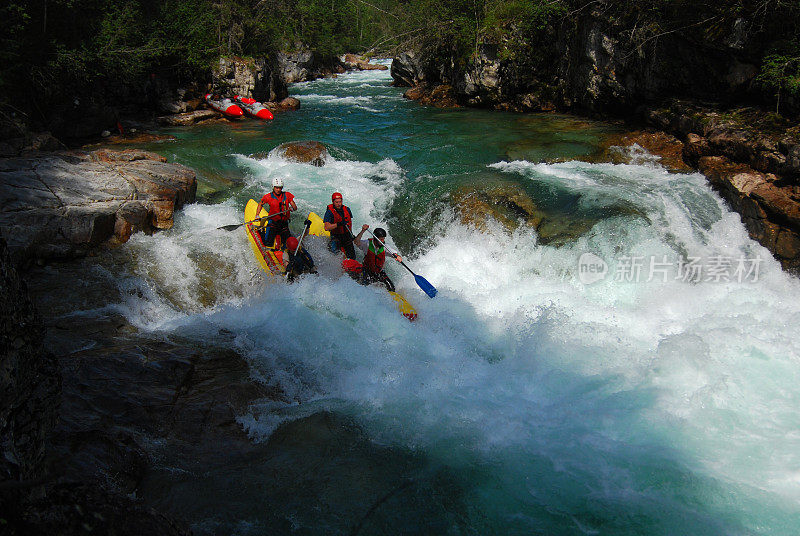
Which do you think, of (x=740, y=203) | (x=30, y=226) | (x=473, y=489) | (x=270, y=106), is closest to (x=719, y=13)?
(x=740, y=203)

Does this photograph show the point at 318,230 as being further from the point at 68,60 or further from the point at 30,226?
the point at 68,60

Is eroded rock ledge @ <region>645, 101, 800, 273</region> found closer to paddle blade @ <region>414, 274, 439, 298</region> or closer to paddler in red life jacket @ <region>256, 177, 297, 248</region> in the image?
paddle blade @ <region>414, 274, 439, 298</region>

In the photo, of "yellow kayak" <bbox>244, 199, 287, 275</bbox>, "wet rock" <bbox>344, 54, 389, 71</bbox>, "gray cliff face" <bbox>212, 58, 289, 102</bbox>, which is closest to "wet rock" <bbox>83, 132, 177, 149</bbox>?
"gray cliff face" <bbox>212, 58, 289, 102</bbox>

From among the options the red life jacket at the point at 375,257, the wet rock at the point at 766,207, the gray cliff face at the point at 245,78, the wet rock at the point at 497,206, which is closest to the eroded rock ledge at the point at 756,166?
the wet rock at the point at 766,207

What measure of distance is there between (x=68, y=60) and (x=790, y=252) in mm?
15207

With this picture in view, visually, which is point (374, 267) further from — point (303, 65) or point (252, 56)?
point (303, 65)

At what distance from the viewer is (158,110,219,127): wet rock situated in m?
15.0

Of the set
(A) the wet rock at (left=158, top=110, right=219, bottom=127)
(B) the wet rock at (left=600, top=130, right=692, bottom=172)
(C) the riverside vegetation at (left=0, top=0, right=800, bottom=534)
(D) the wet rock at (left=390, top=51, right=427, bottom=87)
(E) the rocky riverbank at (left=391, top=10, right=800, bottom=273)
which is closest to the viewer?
(C) the riverside vegetation at (left=0, top=0, right=800, bottom=534)

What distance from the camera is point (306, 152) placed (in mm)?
11297

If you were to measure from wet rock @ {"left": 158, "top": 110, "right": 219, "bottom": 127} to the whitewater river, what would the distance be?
5.87 m

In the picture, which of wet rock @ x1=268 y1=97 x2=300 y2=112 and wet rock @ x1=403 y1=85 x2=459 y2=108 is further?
wet rock @ x1=268 y1=97 x2=300 y2=112

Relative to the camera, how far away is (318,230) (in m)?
8.32

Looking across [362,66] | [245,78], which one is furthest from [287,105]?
[362,66]

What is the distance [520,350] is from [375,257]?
8.18 feet
